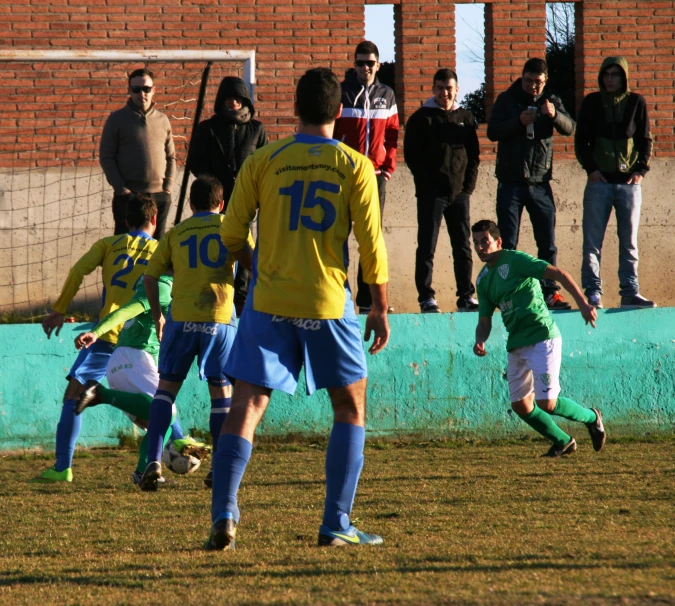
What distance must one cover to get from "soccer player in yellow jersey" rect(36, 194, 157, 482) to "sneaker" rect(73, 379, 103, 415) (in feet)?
1.17

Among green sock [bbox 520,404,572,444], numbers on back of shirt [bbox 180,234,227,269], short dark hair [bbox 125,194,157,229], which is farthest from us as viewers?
green sock [bbox 520,404,572,444]

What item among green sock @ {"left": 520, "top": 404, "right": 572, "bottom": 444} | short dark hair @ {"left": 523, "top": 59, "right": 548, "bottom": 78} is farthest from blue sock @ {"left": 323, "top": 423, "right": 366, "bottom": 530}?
short dark hair @ {"left": 523, "top": 59, "right": 548, "bottom": 78}

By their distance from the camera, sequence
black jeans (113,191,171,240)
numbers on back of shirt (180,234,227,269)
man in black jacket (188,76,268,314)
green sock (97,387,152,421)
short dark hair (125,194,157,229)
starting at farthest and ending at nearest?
black jeans (113,191,171,240) → man in black jacket (188,76,268,314) → short dark hair (125,194,157,229) → green sock (97,387,152,421) → numbers on back of shirt (180,234,227,269)

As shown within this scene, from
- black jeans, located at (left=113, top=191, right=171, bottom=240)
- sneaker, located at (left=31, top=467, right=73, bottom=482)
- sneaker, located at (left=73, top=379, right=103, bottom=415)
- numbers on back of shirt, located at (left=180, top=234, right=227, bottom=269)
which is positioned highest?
black jeans, located at (left=113, top=191, right=171, bottom=240)

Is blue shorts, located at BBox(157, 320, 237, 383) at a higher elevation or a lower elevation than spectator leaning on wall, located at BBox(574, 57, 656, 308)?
lower

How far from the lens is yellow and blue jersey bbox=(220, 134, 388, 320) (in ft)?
14.5

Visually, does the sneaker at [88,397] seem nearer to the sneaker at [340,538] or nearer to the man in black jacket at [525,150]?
the sneaker at [340,538]

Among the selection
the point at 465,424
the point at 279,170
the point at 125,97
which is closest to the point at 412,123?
the point at 465,424

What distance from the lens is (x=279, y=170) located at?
4449 millimetres

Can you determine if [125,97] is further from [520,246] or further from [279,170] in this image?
[279,170]

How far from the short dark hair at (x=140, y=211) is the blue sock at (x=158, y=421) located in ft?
4.38

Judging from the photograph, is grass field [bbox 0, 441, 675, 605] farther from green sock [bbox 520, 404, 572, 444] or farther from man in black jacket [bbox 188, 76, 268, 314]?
man in black jacket [bbox 188, 76, 268, 314]

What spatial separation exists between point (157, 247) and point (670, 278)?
28.3ft

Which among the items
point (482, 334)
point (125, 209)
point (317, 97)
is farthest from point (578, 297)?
point (125, 209)
